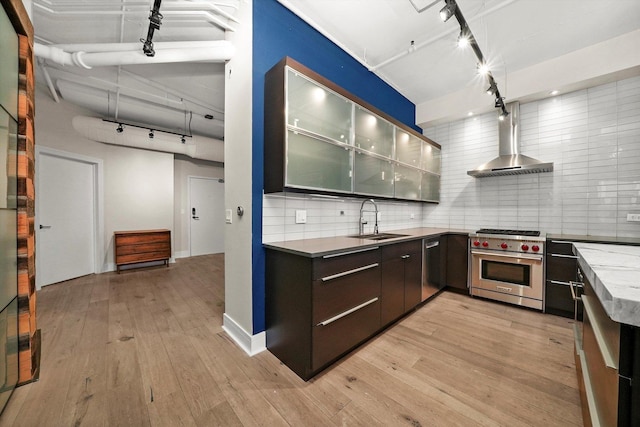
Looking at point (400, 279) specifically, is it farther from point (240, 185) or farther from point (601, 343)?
point (240, 185)

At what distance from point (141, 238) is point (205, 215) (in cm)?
165

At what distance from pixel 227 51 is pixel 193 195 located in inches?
174

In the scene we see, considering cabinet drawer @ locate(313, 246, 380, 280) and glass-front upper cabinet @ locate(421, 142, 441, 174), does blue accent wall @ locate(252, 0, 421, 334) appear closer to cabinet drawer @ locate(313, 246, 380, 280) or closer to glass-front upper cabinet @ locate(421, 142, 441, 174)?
cabinet drawer @ locate(313, 246, 380, 280)

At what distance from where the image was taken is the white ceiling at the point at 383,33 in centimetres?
218

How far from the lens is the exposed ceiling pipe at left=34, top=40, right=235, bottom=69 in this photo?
7.27 ft

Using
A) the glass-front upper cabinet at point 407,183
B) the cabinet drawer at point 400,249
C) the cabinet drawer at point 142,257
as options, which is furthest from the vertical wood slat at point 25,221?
the glass-front upper cabinet at point 407,183

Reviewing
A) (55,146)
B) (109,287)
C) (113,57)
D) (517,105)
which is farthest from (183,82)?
(517,105)

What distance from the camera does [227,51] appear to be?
7.17 feet

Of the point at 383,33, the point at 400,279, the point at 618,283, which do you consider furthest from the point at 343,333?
the point at 383,33

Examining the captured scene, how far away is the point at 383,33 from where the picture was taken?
2561 millimetres

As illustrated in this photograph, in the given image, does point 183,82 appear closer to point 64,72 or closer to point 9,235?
point 64,72

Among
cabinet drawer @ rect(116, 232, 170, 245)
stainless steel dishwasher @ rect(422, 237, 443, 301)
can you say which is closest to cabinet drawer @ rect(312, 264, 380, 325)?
stainless steel dishwasher @ rect(422, 237, 443, 301)

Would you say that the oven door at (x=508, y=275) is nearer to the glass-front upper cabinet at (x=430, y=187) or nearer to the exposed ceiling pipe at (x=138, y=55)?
the glass-front upper cabinet at (x=430, y=187)

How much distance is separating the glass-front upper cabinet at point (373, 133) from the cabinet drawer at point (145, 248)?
Answer: 4527 mm
